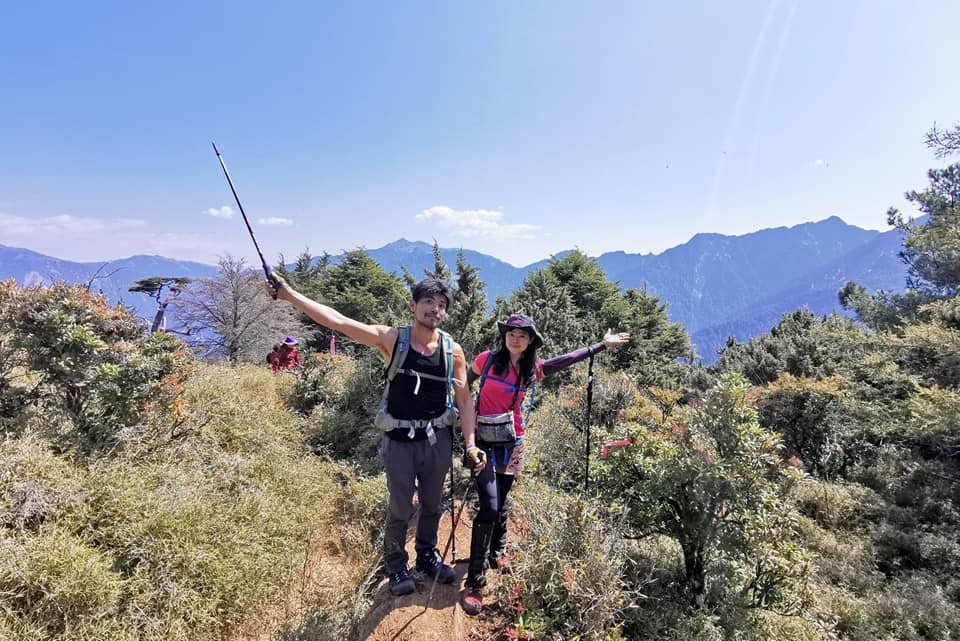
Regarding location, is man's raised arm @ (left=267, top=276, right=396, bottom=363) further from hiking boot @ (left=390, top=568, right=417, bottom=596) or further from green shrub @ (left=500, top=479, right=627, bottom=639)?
green shrub @ (left=500, top=479, right=627, bottom=639)

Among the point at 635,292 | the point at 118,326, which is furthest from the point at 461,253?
the point at 635,292

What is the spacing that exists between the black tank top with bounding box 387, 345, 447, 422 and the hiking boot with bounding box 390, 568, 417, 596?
1.14m

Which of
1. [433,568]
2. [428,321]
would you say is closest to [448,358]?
[428,321]

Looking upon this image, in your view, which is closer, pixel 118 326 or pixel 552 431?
pixel 118 326

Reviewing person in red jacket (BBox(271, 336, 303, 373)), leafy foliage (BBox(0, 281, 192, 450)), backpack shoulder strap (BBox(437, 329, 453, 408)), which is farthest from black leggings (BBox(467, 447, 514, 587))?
person in red jacket (BBox(271, 336, 303, 373))

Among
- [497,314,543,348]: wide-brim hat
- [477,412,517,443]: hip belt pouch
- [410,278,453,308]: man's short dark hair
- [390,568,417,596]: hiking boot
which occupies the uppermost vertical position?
[410,278,453,308]: man's short dark hair

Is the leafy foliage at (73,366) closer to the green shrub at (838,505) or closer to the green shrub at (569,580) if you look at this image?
the green shrub at (569,580)

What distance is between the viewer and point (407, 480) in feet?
8.96

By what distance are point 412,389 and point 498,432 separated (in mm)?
738

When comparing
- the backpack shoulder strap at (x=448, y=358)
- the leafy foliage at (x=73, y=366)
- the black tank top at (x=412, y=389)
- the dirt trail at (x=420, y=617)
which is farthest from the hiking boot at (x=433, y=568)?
the leafy foliage at (x=73, y=366)

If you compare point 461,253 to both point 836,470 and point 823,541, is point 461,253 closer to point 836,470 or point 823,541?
point 823,541

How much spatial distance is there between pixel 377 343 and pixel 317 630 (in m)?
1.95

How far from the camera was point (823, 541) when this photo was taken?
18.7 ft

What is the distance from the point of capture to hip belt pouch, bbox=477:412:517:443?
2.93 meters
